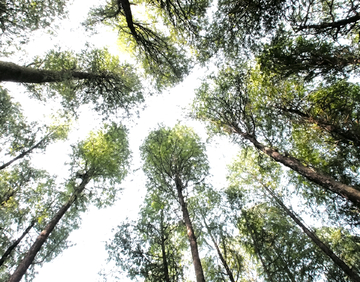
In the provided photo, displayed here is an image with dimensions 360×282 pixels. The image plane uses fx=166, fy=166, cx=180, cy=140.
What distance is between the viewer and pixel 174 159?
8.21 m

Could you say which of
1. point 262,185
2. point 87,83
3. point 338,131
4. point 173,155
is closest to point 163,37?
point 87,83

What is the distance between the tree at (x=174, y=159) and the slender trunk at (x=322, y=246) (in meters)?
6.53

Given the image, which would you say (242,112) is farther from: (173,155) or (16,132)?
(16,132)

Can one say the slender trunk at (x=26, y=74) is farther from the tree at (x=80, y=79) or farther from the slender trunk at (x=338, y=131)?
the slender trunk at (x=338, y=131)

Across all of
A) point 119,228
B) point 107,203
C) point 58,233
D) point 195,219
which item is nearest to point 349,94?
point 195,219

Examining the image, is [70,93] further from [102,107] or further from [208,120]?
[208,120]

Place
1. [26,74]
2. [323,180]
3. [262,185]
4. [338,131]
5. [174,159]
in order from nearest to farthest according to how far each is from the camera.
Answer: [323,180] < [26,74] < [338,131] < [174,159] < [262,185]

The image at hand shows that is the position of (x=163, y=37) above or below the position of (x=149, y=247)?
above

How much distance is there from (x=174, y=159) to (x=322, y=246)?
8.87 m

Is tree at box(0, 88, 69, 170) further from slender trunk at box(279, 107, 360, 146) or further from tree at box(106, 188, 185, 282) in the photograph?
slender trunk at box(279, 107, 360, 146)

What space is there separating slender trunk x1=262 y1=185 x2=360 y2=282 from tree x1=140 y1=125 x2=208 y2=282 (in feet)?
21.4

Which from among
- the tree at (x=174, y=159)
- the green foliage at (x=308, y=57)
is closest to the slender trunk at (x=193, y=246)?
the tree at (x=174, y=159)

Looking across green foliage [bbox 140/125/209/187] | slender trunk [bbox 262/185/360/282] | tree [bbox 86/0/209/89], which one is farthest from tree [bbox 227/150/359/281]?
tree [bbox 86/0/209/89]

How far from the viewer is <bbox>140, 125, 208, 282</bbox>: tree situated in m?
7.90
